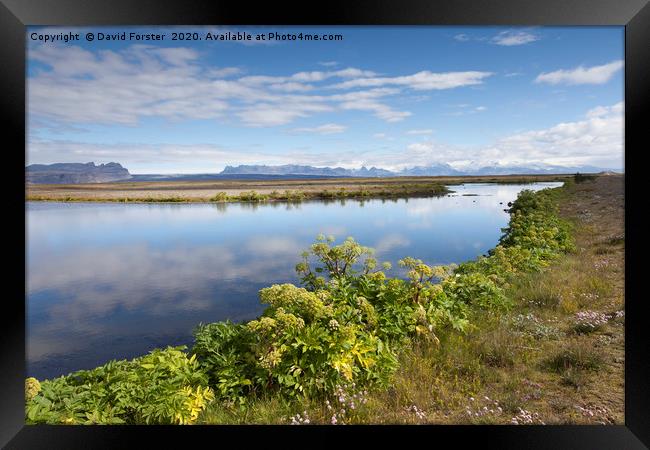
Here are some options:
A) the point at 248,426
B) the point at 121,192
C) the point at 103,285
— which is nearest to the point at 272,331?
the point at 248,426

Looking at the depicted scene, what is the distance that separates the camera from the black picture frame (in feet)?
10.6

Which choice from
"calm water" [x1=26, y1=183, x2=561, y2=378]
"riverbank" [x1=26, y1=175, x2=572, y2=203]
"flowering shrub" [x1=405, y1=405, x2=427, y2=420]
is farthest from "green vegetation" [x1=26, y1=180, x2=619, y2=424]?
"riverbank" [x1=26, y1=175, x2=572, y2=203]

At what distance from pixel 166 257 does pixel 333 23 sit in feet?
12.6

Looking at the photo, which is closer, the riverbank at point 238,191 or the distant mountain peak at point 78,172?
the distant mountain peak at point 78,172

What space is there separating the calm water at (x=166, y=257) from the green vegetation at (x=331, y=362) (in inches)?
40.6

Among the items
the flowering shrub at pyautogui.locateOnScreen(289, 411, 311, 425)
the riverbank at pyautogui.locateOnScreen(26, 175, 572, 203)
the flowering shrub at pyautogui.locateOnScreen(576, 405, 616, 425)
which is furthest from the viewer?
the riverbank at pyautogui.locateOnScreen(26, 175, 572, 203)

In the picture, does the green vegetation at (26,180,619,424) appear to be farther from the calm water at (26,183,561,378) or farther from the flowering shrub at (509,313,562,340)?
the calm water at (26,183,561,378)

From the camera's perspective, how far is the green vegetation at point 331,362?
274cm

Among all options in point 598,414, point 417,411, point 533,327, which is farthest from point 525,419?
point 533,327

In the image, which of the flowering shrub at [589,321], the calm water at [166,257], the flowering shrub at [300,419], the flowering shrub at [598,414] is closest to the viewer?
the flowering shrub at [300,419]

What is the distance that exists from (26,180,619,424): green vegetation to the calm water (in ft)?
3.38

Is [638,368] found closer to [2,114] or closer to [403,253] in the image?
[403,253]

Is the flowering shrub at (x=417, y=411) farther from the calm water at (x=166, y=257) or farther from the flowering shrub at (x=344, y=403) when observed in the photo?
the calm water at (x=166, y=257)

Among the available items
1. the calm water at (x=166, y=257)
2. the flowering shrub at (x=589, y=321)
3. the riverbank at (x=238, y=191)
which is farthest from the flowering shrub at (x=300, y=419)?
the riverbank at (x=238, y=191)
